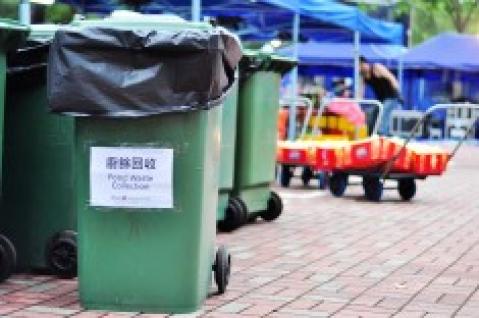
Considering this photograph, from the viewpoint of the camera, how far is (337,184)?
40.4 ft

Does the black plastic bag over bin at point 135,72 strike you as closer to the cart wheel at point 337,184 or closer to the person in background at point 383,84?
the cart wheel at point 337,184

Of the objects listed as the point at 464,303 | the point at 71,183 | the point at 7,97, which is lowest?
the point at 464,303

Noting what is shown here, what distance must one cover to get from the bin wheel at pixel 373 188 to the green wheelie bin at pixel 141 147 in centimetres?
655

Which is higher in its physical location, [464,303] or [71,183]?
[71,183]

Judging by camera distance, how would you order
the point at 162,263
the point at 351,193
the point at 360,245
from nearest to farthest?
the point at 162,263, the point at 360,245, the point at 351,193

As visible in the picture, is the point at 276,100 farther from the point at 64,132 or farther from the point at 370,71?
the point at 370,71

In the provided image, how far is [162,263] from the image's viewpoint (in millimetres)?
5375

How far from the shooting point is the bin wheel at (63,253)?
6.32 metres

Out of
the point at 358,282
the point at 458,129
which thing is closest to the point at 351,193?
the point at 358,282

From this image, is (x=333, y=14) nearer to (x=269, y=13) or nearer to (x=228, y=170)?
(x=269, y=13)

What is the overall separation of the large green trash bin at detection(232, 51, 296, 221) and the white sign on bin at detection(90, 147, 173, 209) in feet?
11.5

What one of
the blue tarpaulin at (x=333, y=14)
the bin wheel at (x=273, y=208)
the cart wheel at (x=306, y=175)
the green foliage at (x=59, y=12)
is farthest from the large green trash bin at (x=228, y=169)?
the green foliage at (x=59, y=12)

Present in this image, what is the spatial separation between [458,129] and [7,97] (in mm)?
21713

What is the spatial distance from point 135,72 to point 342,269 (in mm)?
2475
